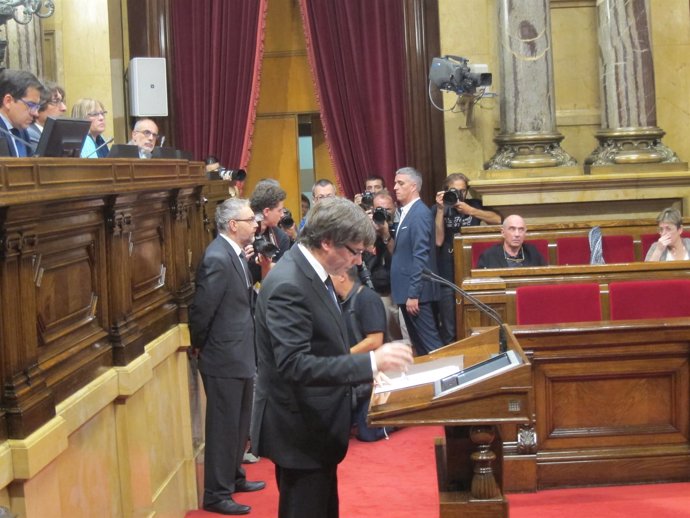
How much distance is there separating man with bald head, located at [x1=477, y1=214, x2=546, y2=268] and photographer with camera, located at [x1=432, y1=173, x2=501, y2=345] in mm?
621

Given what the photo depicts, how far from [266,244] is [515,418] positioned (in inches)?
99.9

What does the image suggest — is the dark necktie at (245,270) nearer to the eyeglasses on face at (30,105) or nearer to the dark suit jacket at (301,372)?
the eyeglasses on face at (30,105)

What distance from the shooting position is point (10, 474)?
2.49m

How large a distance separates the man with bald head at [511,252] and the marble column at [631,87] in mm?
2243

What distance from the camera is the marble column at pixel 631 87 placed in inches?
318

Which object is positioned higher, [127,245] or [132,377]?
[127,245]

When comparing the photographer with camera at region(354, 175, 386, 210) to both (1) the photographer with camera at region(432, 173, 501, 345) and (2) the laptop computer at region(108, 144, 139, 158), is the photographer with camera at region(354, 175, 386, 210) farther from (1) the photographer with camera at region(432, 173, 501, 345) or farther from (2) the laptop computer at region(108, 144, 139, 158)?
(2) the laptop computer at region(108, 144, 139, 158)

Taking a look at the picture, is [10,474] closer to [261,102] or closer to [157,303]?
[157,303]

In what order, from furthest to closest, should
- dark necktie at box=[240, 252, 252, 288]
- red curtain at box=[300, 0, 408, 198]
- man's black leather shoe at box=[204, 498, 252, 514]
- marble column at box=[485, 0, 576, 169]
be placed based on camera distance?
red curtain at box=[300, 0, 408, 198]
marble column at box=[485, 0, 576, 169]
dark necktie at box=[240, 252, 252, 288]
man's black leather shoe at box=[204, 498, 252, 514]

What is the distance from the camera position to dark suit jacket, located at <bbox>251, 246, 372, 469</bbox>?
275 centimetres

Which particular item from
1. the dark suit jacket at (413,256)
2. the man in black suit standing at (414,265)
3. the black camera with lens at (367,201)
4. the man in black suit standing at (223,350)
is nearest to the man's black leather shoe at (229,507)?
the man in black suit standing at (223,350)

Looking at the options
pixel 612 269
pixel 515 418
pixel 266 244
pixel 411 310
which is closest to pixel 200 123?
pixel 411 310

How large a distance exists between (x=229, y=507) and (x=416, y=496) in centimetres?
85

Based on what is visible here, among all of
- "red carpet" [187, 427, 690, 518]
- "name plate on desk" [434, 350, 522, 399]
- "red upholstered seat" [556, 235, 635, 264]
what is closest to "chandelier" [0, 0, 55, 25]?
"red carpet" [187, 427, 690, 518]
